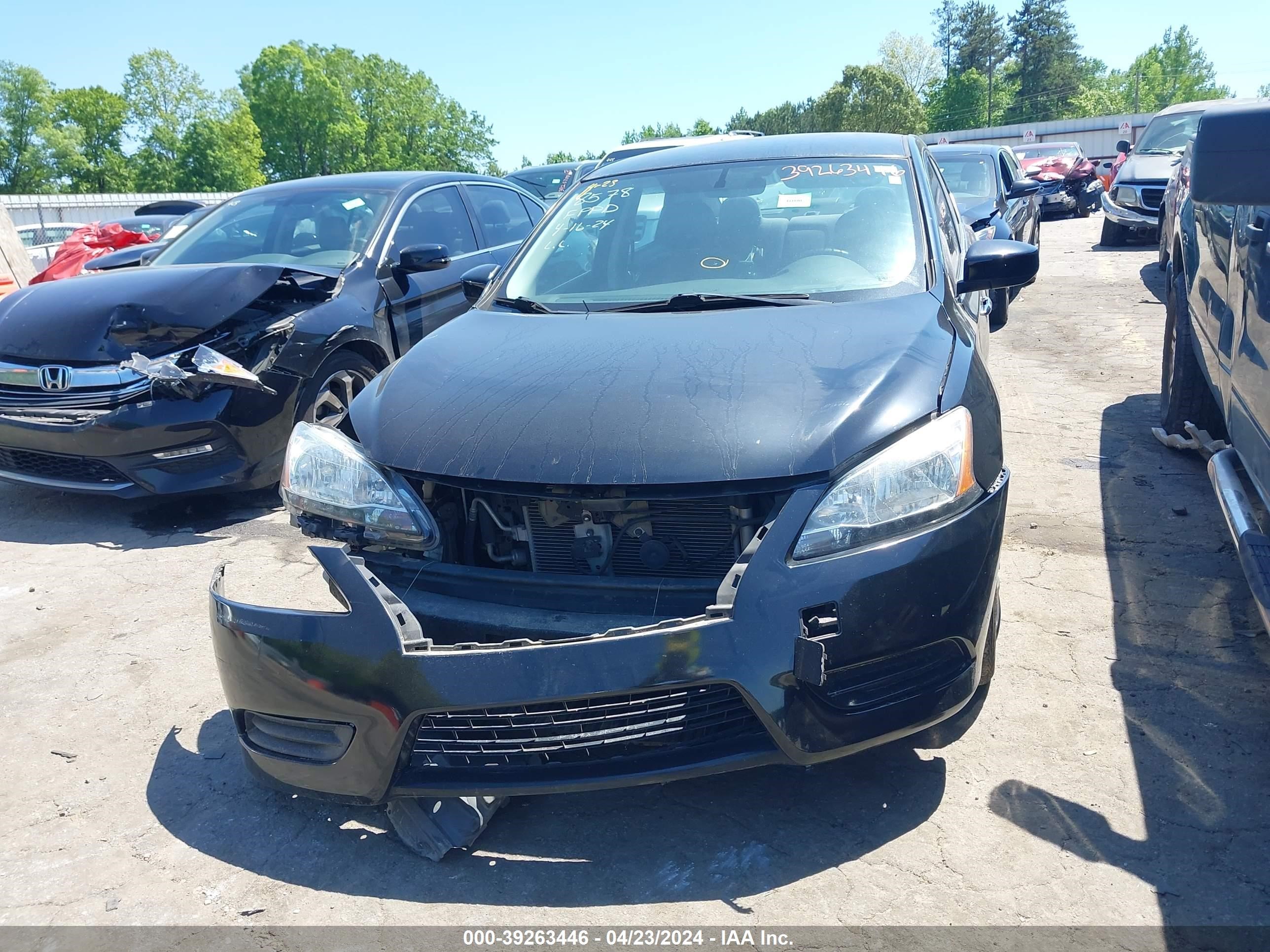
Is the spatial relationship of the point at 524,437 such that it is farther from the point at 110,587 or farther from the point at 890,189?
the point at 110,587

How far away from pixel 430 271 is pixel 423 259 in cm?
35

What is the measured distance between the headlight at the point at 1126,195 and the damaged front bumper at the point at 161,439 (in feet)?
39.3

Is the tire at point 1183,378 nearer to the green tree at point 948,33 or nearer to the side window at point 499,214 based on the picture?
the side window at point 499,214

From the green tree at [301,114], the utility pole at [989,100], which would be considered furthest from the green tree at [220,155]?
the utility pole at [989,100]

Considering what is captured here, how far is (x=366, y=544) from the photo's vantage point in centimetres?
256

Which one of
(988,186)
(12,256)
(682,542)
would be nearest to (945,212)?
(682,542)

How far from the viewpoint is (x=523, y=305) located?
3.48 metres

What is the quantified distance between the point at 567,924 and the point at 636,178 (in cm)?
294

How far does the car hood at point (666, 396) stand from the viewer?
230 cm

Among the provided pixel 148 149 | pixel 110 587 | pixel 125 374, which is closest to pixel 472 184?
pixel 125 374

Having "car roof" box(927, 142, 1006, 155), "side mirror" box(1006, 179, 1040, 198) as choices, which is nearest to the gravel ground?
"side mirror" box(1006, 179, 1040, 198)

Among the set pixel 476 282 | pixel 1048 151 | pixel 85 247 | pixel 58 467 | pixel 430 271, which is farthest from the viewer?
pixel 1048 151

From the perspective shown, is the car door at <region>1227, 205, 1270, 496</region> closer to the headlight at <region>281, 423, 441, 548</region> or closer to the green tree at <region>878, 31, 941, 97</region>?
the headlight at <region>281, 423, 441, 548</region>

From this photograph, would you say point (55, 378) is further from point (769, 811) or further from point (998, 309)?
point (998, 309)
